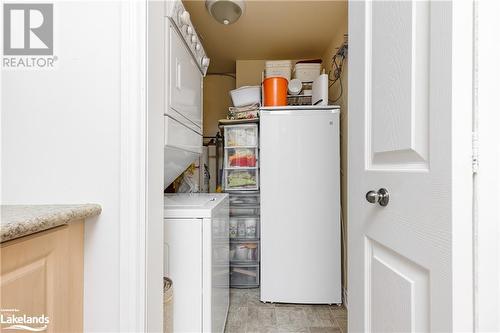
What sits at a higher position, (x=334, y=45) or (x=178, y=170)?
(x=334, y=45)

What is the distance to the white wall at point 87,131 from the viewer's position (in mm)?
747

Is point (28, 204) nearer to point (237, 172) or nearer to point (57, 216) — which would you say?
point (57, 216)

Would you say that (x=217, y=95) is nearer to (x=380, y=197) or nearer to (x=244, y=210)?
(x=244, y=210)

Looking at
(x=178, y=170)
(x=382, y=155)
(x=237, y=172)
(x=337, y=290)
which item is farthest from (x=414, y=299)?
(x=237, y=172)

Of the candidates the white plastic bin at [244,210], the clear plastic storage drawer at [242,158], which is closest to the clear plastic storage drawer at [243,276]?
the white plastic bin at [244,210]

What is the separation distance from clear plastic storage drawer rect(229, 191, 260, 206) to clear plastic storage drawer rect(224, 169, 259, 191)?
6 centimetres

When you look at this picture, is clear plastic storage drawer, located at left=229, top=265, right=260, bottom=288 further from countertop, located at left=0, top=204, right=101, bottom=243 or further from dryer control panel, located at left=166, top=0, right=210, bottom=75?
countertop, located at left=0, top=204, right=101, bottom=243

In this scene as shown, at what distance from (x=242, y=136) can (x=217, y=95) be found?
122 centimetres

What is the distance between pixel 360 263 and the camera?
91 cm

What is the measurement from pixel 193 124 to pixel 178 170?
0.33 m

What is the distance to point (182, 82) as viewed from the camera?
150 centimetres
